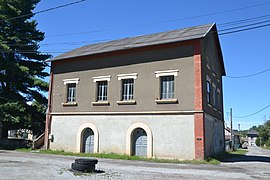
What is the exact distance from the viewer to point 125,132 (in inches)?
771

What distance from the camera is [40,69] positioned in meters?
28.9

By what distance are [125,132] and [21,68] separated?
42.0 feet

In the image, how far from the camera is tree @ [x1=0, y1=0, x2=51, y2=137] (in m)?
26.3

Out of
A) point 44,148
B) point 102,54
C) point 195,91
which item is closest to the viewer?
point 195,91

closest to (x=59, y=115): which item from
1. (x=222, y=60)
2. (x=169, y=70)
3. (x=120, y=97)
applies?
(x=120, y=97)

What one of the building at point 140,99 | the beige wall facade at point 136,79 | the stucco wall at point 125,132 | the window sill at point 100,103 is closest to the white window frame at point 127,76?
the building at point 140,99

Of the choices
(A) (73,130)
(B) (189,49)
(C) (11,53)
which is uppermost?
(C) (11,53)

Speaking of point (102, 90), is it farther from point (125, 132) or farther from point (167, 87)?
point (167, 87)

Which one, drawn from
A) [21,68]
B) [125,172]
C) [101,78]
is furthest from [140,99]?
[21,68]

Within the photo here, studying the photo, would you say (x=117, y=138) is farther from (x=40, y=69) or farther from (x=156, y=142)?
(x=40, y=69)

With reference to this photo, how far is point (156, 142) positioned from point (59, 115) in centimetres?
882

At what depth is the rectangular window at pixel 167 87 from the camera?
1878cm

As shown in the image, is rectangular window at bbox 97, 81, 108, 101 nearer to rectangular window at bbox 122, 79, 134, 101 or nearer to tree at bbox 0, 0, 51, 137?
rectangular window at bbox 122, 79, 134, 101

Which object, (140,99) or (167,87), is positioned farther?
(140,99)
